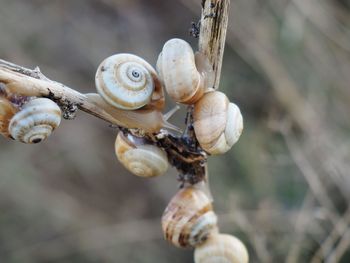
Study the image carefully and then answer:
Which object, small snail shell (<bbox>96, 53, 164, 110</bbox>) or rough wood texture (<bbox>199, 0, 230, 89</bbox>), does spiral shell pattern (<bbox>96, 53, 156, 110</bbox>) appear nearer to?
small snail shell (<bbox>96, 53, 164, 110</bbox>)

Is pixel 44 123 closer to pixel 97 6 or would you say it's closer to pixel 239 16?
pixel 239 16

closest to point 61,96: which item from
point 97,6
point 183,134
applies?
point 183,134

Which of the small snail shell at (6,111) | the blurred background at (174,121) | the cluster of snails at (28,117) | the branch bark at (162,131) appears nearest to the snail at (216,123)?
the branch bark at (162,131)

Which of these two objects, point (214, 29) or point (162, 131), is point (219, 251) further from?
point (214, 29)

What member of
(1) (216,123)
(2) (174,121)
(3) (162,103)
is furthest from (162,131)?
(2) (174,121)

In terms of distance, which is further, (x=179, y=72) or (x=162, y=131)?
(x=162, y=131)

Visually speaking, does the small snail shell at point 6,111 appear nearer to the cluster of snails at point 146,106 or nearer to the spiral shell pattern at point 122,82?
the cluster of snails at point 146,106
